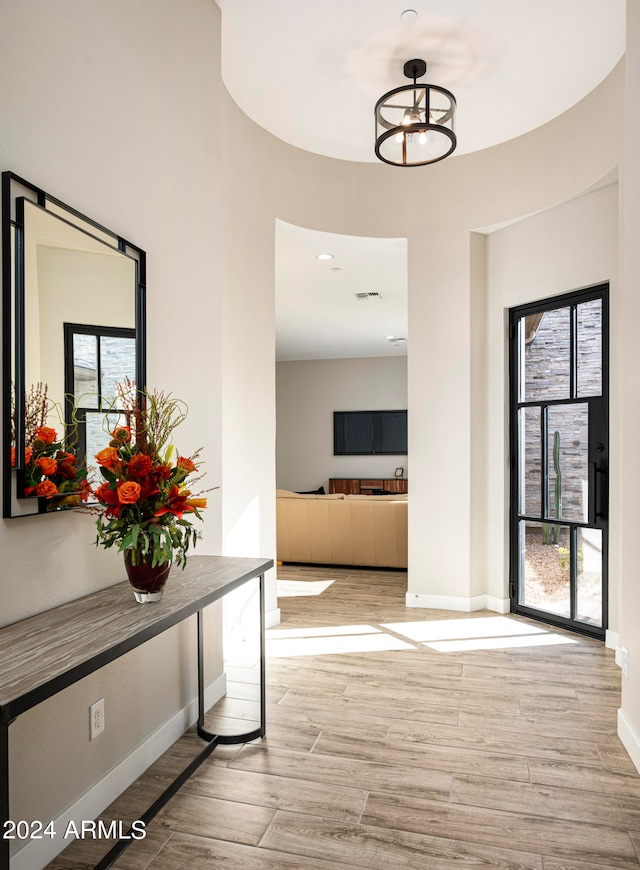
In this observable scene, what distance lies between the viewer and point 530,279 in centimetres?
438

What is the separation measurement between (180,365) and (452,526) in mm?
2714

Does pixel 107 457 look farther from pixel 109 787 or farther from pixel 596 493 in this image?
pixel 596 493

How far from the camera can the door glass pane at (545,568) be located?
4199 mm

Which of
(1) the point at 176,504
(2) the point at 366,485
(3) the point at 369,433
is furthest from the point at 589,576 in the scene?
(3) the point at 369,433

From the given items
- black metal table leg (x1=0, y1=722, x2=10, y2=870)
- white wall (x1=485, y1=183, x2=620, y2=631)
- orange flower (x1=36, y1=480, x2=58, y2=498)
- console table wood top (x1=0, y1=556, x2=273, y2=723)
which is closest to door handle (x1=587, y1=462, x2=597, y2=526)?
white wall (x1=485, y1=183, x2=620, y2=631)

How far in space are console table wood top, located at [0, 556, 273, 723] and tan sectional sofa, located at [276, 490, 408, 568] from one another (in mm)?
3614

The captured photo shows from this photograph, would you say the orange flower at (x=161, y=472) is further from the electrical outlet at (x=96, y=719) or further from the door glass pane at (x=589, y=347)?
the door glass pane at (x=589, y=347)

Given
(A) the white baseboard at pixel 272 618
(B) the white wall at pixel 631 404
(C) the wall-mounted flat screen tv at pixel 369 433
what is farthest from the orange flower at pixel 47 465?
(C) the wall-mounted flat screen tv at pixel 369 433

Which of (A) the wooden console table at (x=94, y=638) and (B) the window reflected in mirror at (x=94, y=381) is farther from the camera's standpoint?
(B) the window reflected in mirror at (x=94, y=381)

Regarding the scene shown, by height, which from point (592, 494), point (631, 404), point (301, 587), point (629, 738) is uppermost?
point (631, 404)

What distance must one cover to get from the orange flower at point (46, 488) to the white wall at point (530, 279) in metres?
3.23

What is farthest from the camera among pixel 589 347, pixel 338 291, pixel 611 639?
pixel 338 291

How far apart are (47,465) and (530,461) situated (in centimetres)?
354

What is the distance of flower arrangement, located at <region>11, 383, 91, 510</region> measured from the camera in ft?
5.81
